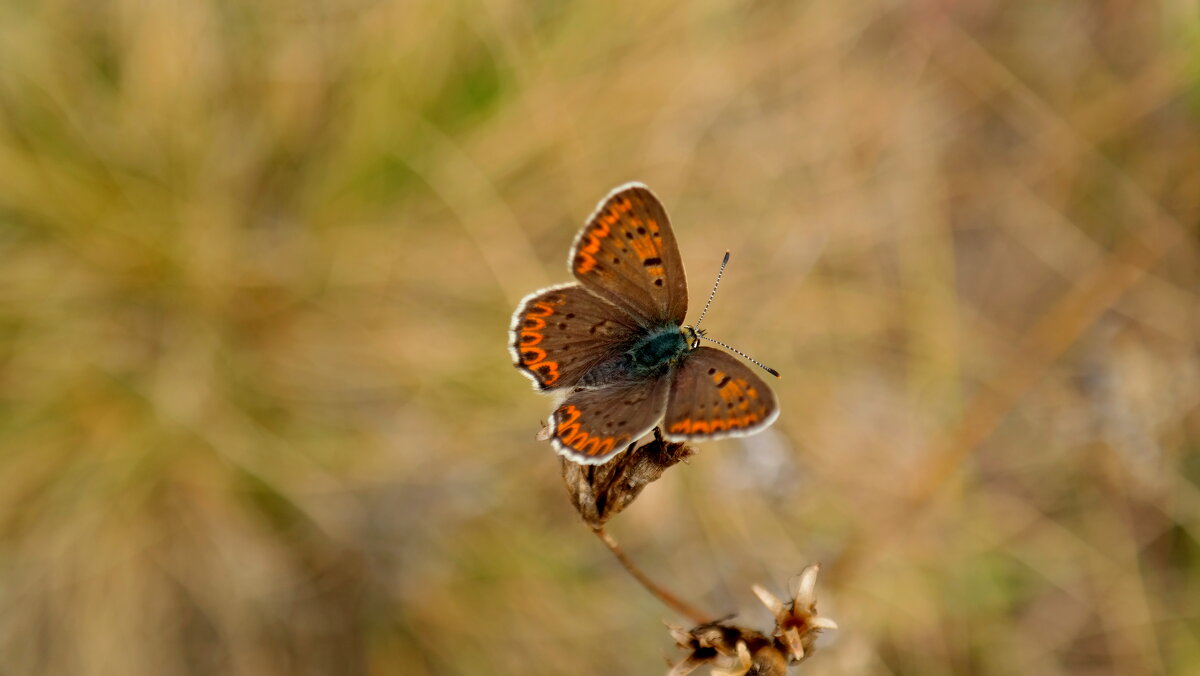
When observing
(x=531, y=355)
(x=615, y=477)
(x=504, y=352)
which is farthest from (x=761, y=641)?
(x=504, y=352)

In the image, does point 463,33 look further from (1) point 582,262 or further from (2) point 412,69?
(1) point 582,262

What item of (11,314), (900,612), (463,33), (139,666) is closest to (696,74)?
(463,33)

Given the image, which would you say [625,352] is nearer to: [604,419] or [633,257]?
[633,257]

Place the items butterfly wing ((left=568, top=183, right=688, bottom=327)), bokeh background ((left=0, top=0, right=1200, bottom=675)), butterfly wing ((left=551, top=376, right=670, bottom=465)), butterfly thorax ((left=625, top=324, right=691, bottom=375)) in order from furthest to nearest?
1. bokeh background ((left=0, top=0, right=1200, bottom=675))
2. butterfly thorax ((left=625, top=324, right=691, bottom=375))
3. butterfly wing ((left=568, top=183, right=688, bottom=327))
4. butterfly wing ((left=551, top=376, right=670, bottom=465))

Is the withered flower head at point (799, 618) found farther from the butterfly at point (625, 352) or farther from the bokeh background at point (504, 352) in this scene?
the bokeh background at point (504, 352)

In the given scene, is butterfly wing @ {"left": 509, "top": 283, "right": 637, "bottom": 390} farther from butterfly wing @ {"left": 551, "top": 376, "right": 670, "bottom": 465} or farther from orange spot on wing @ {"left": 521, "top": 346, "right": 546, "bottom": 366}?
butterfly wing @ {"left": 551, "top": 376, "right": 670, "bottom": 465}

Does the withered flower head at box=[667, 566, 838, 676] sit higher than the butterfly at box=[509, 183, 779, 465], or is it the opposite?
the butterfly at box=[509, 183, 779, 465]

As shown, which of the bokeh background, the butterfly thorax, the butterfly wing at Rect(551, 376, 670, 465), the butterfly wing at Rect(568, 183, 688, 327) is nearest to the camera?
the butterfly wing at Rect(551, 376, 670, 465)

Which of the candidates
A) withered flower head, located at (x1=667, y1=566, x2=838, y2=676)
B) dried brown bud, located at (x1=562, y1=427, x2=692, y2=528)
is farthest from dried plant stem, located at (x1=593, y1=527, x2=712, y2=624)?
withered flower head, located at (x1=667, y1=566, x2=838, y2=676)
